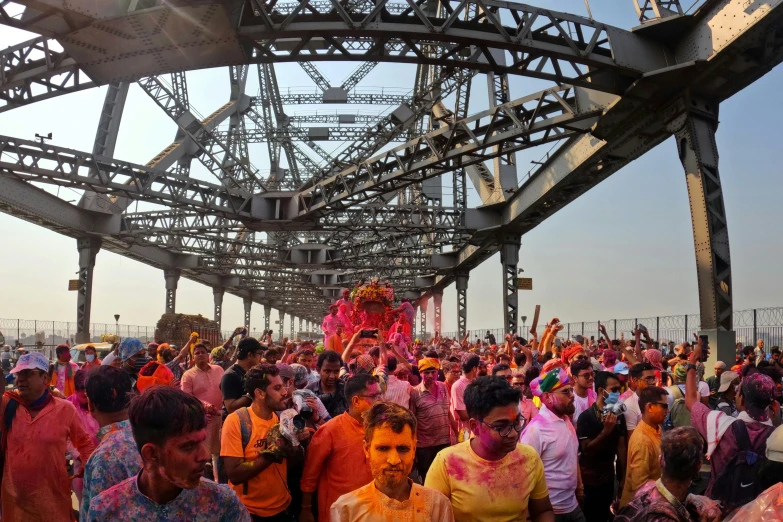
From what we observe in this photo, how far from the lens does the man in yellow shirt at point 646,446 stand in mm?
5203

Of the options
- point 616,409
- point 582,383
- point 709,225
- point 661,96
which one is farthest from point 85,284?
point 616,409

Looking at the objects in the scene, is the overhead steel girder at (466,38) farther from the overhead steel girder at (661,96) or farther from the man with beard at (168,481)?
the man with beard at (168,481)

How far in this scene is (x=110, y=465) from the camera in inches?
129

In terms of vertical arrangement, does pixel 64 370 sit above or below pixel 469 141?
below

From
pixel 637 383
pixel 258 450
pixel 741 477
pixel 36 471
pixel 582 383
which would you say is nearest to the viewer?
pixel 258 450

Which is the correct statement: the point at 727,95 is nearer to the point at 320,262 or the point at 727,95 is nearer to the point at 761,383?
the point at 761,383

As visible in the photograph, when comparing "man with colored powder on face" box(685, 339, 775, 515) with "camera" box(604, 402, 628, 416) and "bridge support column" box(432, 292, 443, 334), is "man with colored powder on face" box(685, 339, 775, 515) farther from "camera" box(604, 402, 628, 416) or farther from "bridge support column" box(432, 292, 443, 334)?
"bridge support column" box(432, 292, 443, 334)

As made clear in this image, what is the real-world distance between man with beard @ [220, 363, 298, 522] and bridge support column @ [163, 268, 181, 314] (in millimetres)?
34507

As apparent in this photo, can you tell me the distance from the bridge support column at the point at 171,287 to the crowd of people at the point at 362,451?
31245mm

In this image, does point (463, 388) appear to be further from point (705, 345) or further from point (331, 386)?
point (705, 345)

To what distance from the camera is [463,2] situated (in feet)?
36.7

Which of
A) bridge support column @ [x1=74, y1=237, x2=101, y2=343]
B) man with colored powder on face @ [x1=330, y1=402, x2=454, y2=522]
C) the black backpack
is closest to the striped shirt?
the black backpack

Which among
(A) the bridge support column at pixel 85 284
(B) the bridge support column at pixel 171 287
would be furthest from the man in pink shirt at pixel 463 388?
(B) the bridge support column at pixel 171 287

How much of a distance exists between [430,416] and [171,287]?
32517 millimetres
